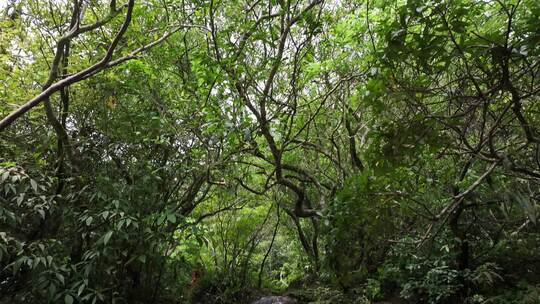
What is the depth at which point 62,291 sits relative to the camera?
11.2 feet

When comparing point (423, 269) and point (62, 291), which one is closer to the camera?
point (62, 291)

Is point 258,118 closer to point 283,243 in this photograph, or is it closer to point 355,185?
point 355,185

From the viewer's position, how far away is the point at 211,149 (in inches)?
171

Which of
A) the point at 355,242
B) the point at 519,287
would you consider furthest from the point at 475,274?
the point at 355,242

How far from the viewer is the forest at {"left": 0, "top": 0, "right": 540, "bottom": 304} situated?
10.5 ft

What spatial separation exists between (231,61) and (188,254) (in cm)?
356

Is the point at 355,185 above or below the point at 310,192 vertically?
below

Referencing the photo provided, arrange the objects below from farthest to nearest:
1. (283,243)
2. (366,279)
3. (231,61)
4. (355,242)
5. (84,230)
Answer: (283,243), (366,279), (355,242), (84,230), (231,61)

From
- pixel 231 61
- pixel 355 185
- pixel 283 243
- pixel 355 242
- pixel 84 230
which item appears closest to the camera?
pixel 231 61

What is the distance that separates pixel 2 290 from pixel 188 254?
254 cm

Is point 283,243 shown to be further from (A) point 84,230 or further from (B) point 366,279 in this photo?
(A) point 84,230

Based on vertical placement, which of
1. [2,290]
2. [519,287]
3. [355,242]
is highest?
[355,242]

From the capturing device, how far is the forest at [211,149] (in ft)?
10.5

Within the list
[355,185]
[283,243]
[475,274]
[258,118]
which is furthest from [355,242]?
[283,243]
